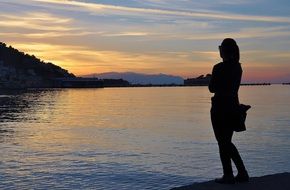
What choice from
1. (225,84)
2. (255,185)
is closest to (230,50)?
(225,84)

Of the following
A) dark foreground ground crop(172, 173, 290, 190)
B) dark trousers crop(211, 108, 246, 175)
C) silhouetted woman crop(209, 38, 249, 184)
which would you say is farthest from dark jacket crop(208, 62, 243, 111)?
dark foreground ground crop(172, 173, 290, 190)

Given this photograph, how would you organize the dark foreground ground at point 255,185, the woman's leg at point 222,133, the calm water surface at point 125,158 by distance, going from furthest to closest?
the calm water surface at point 125,158
the woman's leg at point 222,133
the dark foreground ground at point 255,185

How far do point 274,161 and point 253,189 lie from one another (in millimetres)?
16742

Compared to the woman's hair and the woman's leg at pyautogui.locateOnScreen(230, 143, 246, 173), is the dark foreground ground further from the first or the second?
the woman's hair

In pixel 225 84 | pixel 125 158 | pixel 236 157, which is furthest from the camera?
pixel 125 158

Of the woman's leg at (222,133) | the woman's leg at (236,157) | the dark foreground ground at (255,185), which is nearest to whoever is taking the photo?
the dark foreground ground at (255,185)

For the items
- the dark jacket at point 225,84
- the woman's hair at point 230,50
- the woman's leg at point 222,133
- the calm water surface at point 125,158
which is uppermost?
the woman's hair at point 230,50

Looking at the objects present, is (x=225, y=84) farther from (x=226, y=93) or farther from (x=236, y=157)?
(x=236, y=157)

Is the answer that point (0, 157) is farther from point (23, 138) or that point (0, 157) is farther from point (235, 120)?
point (235, 120)

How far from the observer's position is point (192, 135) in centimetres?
3809

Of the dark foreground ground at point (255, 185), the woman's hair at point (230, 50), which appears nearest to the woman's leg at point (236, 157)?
the dark foreground ground at point (255, 185)

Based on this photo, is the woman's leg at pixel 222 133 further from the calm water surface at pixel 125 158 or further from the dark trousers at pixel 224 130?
the calm water surface at pixel 125 158

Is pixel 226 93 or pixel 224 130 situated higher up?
pixel 226 93

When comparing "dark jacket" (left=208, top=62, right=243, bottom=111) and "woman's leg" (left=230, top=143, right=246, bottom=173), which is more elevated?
"dark jacket" (left=208, top=62, right=243, bottom=111)
